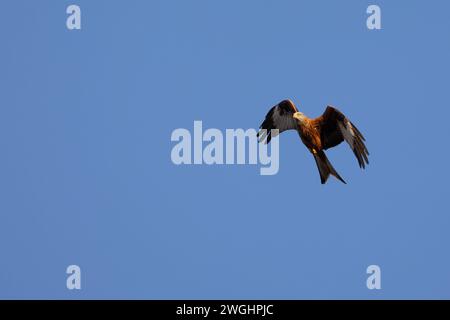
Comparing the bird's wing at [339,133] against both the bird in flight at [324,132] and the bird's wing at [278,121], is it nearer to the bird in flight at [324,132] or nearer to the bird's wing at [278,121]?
the bird in flight at [324,132]

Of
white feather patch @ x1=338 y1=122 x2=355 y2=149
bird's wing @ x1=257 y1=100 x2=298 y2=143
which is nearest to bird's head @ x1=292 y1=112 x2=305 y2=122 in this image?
bird's wing @ x1=257 y1=100 x2=298 y2=143

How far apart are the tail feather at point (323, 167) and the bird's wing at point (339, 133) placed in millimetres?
459

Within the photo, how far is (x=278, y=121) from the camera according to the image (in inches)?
848

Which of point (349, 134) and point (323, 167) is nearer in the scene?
point (323, 167)

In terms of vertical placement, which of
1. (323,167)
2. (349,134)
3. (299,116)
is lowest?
(323,167)

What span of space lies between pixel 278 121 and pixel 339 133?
1.44m

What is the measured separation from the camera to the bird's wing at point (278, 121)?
2127cm

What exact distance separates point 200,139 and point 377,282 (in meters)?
4.76

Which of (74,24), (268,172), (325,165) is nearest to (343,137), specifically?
(325,165)

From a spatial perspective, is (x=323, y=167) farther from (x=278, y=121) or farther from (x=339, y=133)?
(x=278, y=121)

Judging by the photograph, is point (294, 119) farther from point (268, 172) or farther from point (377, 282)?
point (377, 282)

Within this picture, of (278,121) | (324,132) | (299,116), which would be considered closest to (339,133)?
(324,132)

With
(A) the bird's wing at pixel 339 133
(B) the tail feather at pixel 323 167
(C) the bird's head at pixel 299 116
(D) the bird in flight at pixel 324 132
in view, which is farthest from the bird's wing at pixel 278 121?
(B) the tail feather at pixel 323 167
